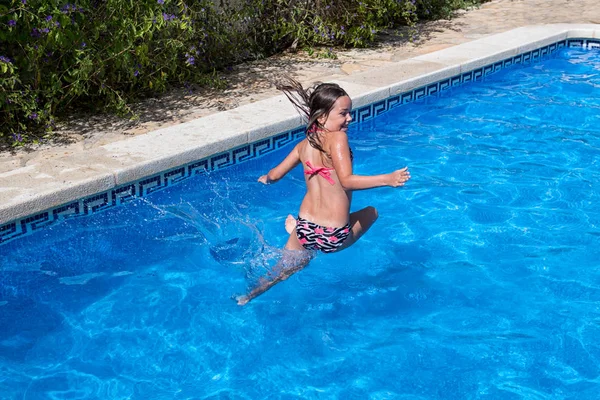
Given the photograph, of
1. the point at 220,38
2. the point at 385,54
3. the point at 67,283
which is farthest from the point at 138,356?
the point at 385,54

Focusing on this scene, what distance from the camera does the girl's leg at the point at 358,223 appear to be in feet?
14.1

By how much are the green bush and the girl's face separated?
2.71 meters

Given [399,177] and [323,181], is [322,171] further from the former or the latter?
[399,177]

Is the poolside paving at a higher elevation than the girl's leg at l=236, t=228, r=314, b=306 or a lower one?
higher

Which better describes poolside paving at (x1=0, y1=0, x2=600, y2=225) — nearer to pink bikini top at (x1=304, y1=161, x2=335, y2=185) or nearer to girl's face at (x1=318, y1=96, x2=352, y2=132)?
pink bikini top at (x1=304, y1=161, x2=335, y2=185)

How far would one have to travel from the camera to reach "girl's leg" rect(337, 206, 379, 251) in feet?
14.1

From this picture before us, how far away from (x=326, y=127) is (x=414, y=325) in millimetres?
1190

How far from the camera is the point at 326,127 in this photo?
155 inches

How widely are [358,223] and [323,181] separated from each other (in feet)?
1.27

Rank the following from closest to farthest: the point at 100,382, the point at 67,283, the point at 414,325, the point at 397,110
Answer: the point at 100,382, the point at 414,325, the point at 67,283, the point at 397,110

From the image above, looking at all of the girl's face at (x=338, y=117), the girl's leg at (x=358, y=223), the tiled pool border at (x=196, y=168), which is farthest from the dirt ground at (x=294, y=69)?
the girl's face at (x=338, y=117)

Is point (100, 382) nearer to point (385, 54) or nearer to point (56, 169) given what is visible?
point (56, 169)

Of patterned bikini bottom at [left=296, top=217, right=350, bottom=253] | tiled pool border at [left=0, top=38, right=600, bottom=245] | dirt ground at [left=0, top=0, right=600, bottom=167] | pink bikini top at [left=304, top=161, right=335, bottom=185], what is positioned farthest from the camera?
dirt ground at [left=0, top=0, right=600, bottom=167]

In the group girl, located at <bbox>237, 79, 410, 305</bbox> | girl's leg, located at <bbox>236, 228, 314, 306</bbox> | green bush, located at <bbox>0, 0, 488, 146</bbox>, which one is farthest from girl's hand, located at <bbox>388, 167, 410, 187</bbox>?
green bush, located at <bbox>0, 0, 488, 146</bbox>
